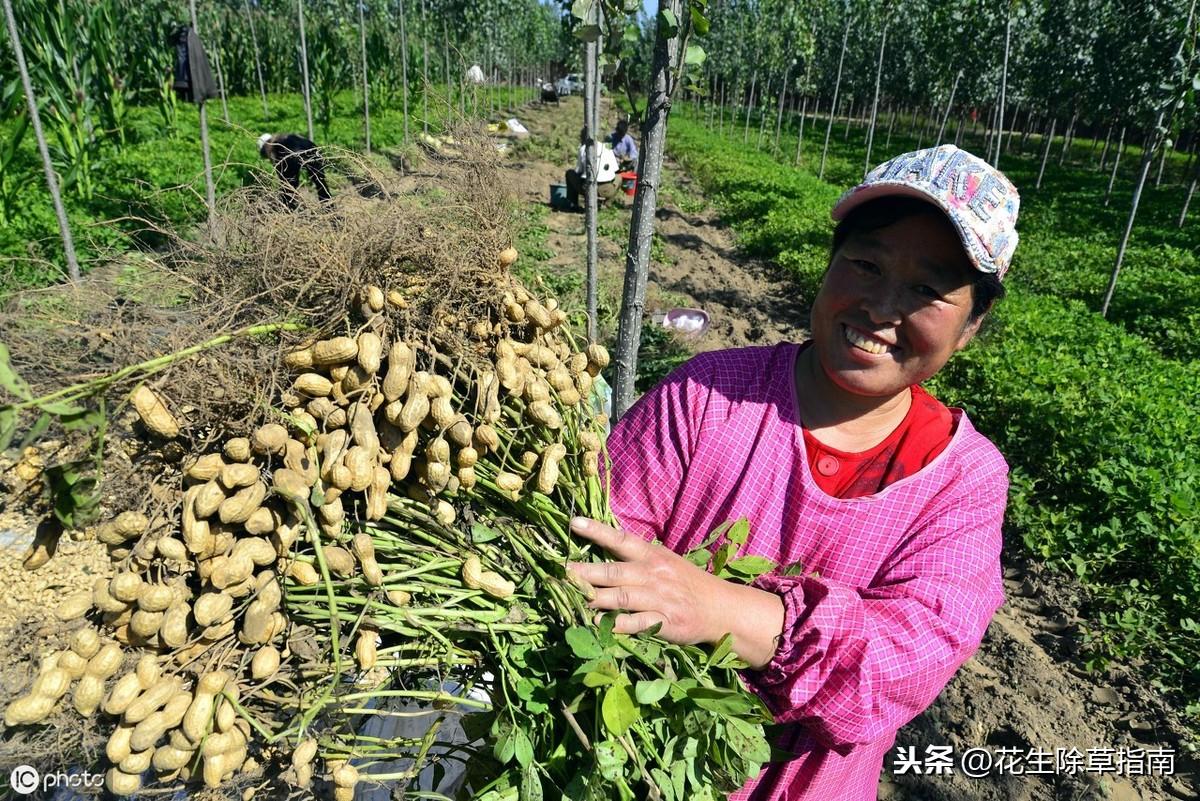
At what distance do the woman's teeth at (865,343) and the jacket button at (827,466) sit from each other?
0.82 feet

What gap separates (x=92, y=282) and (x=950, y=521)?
1.49 meters

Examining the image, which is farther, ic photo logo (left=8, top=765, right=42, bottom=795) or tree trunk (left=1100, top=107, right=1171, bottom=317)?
tree trunk (left=1100, top=107, right=1171, bottom=317)

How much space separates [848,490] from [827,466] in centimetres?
7

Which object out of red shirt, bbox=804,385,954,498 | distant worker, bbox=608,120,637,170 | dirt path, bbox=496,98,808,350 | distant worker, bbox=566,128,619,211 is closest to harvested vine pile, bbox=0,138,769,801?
red shirt, bbox=804,385,954,498

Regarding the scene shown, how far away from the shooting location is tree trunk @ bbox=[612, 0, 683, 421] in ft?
7.54

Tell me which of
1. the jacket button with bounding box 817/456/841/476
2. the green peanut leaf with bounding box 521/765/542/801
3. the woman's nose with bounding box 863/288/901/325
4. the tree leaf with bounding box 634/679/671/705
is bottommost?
the green peanut leaf with bounding box 521/765/542/801

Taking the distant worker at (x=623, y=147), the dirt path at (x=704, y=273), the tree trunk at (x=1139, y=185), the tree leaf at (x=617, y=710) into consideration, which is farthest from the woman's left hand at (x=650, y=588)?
the distant worker at (x=623, y=147)

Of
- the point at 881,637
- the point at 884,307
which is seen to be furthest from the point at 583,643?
the point at 884,307

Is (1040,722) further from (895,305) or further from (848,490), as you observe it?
(895,305)

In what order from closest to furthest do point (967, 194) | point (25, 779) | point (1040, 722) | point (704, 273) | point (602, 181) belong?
point (25, 779), point (967, 194), point (1040, 722), point (704, 273), point (602, 181)

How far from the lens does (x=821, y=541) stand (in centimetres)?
145

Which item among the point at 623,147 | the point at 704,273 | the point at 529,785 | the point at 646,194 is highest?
the point at 646,194

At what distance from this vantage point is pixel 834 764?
1.50 metres

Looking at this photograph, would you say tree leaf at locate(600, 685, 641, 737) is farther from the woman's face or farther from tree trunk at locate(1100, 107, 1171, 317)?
tree trunk at locate(1100, 107, 1171, 317)
